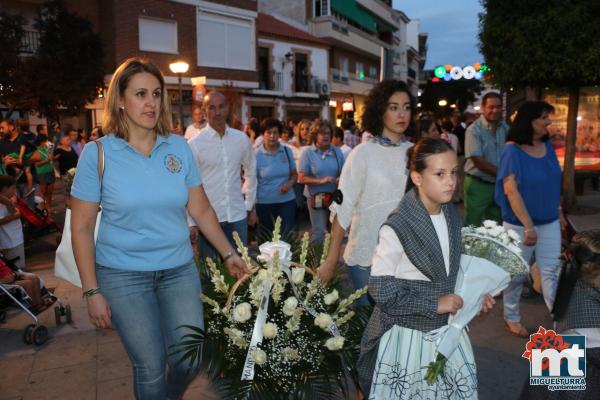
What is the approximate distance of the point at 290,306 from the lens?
285 cm

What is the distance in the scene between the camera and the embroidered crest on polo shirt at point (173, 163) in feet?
9.97

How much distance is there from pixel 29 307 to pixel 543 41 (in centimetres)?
902

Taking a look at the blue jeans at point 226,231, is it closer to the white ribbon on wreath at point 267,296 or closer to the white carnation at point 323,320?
the white ribbon on wreath at point 267,296

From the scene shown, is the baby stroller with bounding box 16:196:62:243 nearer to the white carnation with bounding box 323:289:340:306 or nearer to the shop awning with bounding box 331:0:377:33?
the white carnation with bounding box 323:289:340:306

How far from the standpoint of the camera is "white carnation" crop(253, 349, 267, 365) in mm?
2689

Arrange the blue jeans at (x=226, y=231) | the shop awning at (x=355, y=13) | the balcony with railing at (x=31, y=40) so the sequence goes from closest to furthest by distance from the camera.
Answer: the blue jeans at (x=226, y=231), the balcony with railing at (x=31, y=40), the shop awning at (x=355, y=13)

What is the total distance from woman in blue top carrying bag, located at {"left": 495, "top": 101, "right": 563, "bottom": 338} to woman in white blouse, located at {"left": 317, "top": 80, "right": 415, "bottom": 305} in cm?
149

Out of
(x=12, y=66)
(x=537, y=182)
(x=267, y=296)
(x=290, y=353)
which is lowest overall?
(x=290, y=353)

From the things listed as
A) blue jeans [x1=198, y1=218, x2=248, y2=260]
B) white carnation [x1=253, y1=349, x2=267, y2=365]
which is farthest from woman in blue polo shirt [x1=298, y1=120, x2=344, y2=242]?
white carnation [x1=253, y1=349, x2=267, y2=365]

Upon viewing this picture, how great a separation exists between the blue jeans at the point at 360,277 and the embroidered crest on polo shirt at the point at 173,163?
4.33 feet

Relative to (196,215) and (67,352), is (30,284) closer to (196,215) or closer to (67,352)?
(67,352)

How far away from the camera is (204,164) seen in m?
5.43

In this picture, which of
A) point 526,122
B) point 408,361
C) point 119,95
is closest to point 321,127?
point 526,122

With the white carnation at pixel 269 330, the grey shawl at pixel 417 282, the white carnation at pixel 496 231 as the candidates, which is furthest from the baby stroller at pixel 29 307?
the white carnation at pixel 496 231
